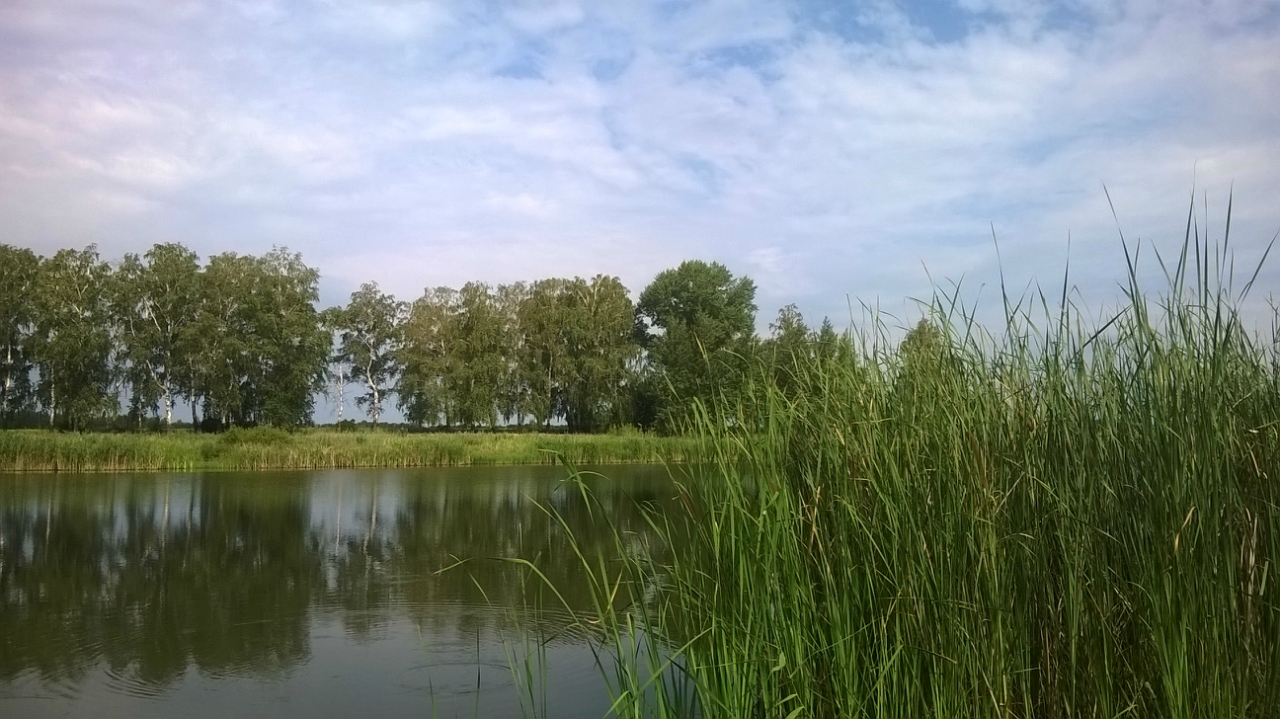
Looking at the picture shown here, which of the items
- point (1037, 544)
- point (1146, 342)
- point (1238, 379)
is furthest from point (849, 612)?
point (1238, 379)

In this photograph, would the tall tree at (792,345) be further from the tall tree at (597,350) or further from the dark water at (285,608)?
the tall tree at (597,350)

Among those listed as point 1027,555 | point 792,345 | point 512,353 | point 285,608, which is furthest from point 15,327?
point 1027,555

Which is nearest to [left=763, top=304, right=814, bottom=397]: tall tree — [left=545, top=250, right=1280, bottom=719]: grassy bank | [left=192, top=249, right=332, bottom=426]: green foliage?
[left=545, top=250, right=1280, bottom=719]: grassy bank

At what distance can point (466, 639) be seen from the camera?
25.0ft

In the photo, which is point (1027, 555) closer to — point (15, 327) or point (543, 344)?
point (15, 327)

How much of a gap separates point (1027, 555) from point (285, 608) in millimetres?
7511

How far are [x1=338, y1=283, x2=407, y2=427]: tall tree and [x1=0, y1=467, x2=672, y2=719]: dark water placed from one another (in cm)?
2875

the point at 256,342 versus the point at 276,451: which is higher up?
the point at 256,342

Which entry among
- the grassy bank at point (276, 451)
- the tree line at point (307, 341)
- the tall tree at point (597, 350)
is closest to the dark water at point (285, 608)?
the grassy bank at point (276, 451)

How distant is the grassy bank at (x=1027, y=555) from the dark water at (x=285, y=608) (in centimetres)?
83

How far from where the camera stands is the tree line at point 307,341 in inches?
1443

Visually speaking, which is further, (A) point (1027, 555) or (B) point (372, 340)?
(B) point (372, 340)

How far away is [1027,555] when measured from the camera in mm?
3396

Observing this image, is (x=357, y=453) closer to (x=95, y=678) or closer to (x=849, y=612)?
(x=95, y=678)
